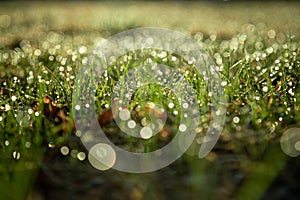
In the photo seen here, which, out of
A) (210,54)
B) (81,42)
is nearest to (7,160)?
(210,54)

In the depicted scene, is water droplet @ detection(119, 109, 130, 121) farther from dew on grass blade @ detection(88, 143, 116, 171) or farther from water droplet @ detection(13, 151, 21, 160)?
water droplet @ detection(13, 151, 21, 160)

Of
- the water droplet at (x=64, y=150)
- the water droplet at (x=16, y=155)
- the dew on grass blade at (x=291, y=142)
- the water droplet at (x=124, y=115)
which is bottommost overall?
the water droplet at (x=16, y=155)

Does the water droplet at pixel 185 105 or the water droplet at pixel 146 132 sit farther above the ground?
the water droplet at pixel 185 105

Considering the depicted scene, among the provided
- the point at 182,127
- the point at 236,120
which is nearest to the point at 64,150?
the point at 182,127

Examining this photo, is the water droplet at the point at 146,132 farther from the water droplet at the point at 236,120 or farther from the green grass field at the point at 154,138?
the water droplet at the point at 236,120

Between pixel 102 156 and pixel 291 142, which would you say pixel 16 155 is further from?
pixel 291 142

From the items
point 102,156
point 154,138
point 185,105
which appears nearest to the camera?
point 102,156

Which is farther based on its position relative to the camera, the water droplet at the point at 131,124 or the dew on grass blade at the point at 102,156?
the water droplet at the point at 131,124

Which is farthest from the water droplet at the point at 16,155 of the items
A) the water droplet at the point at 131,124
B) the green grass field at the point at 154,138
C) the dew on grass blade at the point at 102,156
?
the water droplet at the point at 131,124
